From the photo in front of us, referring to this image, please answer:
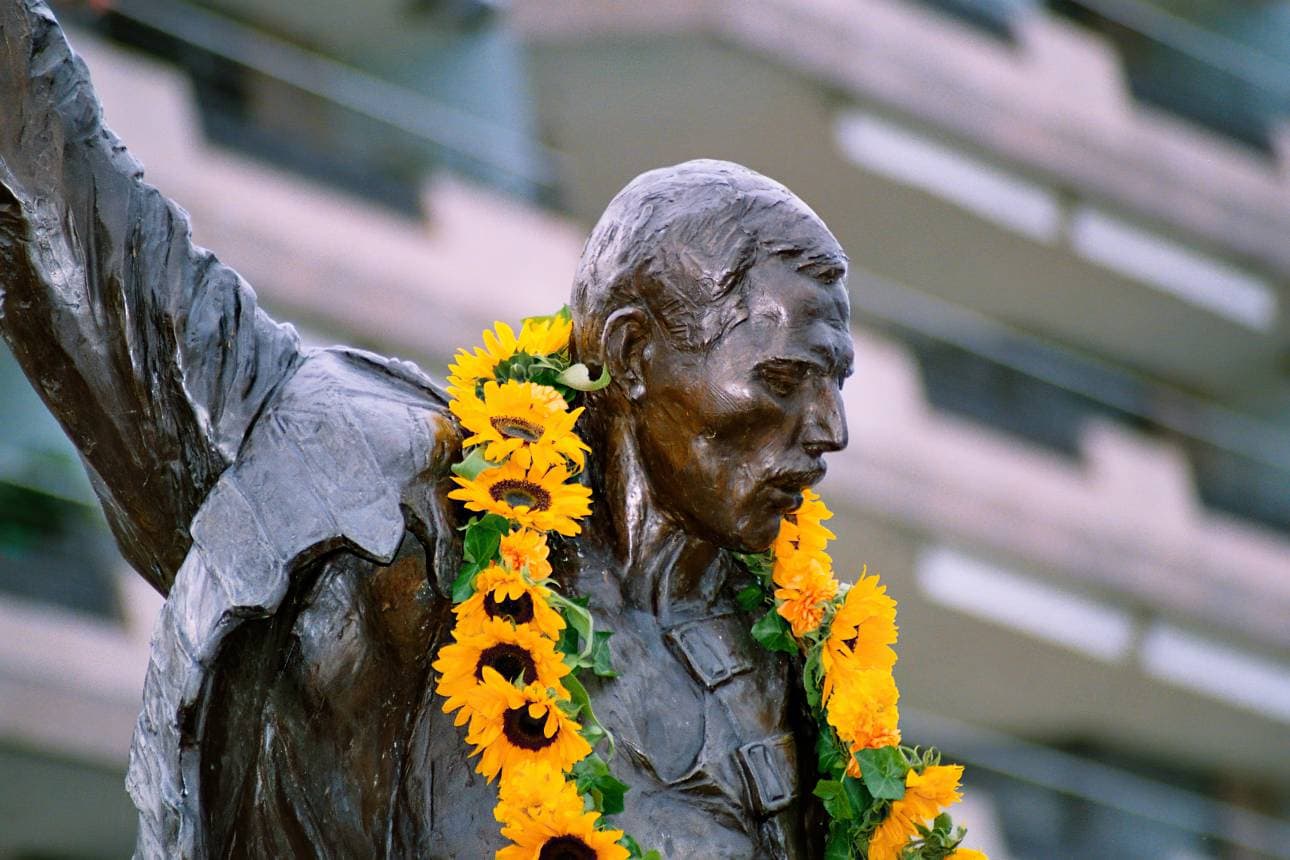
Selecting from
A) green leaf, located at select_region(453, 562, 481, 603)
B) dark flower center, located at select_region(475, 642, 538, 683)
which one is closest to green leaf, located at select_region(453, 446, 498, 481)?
green leaf, located at select_region(453, 562, 481, 603)

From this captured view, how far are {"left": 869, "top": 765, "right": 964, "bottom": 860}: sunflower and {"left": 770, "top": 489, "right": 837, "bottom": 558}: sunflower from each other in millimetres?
382

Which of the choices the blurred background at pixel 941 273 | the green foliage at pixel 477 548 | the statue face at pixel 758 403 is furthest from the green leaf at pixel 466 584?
the blurred background at pixel 941 273

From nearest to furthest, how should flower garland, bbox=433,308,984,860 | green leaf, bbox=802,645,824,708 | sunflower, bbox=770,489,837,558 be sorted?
flower garland, bbox=433,308,984,860 < green leaf, bbox=802,645,824,708 < sunflower, bbox=770,489,837,558

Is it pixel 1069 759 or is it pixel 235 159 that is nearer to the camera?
pixel 235 159

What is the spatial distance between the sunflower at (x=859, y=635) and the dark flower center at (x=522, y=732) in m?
0.50

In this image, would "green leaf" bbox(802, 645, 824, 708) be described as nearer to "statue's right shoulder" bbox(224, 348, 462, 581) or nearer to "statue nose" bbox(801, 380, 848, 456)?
"statue nose" bbox(801, 380, 848, 456)

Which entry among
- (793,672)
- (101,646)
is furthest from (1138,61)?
(793,672)

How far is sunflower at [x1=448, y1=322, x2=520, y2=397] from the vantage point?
144 inches

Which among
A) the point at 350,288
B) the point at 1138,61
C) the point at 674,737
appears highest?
the point at 1138,61

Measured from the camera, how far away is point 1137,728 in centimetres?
1448

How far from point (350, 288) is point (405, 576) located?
8.16m

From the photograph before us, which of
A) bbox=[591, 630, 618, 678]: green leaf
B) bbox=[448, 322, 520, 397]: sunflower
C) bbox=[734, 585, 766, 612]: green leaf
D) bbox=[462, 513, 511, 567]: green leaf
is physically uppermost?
bbox=[448, 322, 520, 397]: sunflower

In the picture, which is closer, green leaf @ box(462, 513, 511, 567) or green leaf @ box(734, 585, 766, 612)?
green leaf @ box(462, 513, 511, 567)

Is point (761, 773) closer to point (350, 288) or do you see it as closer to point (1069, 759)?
point (350, 288)
